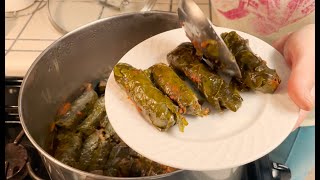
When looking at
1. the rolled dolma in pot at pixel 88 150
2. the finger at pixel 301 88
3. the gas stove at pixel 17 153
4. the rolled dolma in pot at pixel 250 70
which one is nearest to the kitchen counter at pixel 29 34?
the gas stove at pixel 17 153

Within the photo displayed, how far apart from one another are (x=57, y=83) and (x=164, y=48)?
381mm

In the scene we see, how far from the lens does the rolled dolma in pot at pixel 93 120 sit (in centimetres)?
102

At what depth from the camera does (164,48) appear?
91 cm

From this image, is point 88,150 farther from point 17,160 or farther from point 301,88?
point 301,88

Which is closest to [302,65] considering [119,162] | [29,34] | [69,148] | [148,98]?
[148,98]

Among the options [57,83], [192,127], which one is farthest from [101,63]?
[192,127]

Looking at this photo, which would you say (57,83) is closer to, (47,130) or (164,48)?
(47,130)

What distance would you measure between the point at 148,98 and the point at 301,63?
35cm

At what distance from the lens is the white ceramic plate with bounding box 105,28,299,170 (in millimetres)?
641

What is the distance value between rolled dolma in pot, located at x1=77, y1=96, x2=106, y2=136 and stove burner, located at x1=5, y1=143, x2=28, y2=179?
6.8 inches

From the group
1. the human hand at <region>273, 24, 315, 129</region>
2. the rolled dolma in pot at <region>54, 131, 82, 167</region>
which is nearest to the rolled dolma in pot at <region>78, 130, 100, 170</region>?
the rolled dolma in pot at <region>54, 131, 82, 167</region>

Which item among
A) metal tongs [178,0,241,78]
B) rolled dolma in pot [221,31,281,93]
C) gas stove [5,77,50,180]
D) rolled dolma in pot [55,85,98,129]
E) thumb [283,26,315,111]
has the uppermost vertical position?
metal tongs [178,0,241,78]

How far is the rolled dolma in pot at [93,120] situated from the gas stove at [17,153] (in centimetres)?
15

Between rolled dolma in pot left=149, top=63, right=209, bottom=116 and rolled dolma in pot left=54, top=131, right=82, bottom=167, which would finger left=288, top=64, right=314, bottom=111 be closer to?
rolled dolma in pot left=149, top=63, right=209, bottom=116
